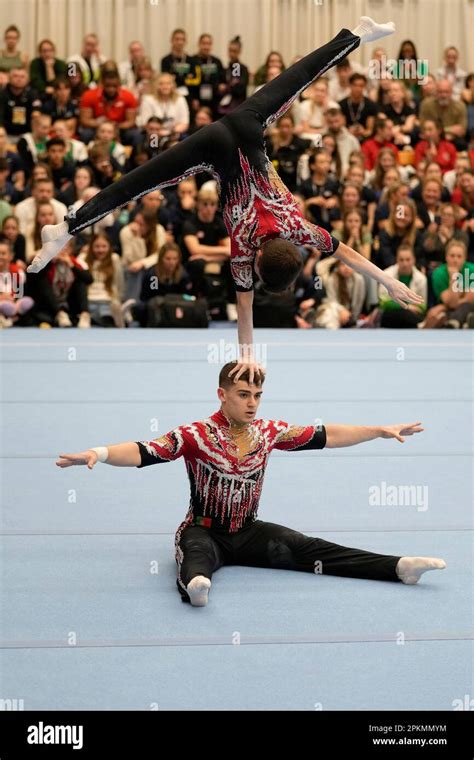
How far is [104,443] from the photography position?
611 centimetres

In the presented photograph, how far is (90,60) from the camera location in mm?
12398

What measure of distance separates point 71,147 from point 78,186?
68cm

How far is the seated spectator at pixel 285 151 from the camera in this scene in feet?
35.2

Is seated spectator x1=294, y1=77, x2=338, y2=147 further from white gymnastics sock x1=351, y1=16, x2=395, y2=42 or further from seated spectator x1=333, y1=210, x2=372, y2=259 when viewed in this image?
white gymnastics sock x1=351, y1=16, x2=395, y2=42

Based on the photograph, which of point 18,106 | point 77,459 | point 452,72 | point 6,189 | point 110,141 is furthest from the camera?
point 452,72

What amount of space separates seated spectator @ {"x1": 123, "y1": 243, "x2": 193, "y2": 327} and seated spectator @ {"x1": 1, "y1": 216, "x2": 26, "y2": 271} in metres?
0.97

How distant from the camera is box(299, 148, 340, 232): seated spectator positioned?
10.5m

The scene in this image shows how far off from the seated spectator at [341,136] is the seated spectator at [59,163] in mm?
2516

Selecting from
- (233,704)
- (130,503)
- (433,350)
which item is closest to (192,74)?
(433,350)

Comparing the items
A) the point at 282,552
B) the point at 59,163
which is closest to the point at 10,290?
the point at 59,163

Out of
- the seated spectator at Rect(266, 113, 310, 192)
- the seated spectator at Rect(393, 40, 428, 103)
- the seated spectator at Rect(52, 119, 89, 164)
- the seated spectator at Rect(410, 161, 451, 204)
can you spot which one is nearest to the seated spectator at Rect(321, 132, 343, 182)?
the seated spectator at Rect(266, 113, 310, 192)

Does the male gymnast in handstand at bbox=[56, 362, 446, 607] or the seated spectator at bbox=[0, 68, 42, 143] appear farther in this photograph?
the seated spectator at bbox=[0, 68, 42, 143]

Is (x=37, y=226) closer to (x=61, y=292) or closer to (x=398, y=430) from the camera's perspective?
(x=61, y=292)
